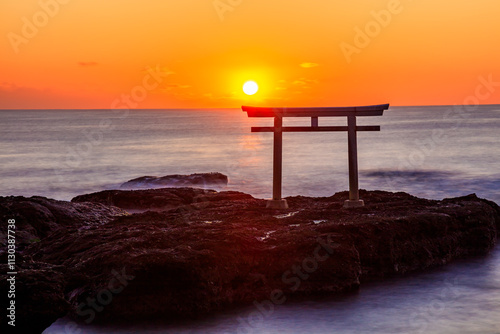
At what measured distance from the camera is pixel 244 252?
9.52 meters

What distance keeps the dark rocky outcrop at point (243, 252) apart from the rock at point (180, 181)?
491 inches

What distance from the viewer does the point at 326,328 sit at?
28.7 feet

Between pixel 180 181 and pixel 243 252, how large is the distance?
53.7ft

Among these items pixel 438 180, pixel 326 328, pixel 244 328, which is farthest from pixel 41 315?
pixel 438 180

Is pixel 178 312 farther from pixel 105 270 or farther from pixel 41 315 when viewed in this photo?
pixel 41 315

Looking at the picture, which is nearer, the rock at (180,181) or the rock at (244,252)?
the rock at (244,252)

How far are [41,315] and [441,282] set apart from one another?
20.5 ft

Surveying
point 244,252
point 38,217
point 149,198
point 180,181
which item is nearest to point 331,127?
point 244,252

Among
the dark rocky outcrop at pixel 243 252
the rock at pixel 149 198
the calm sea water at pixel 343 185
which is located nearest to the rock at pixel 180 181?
the calm sea water at pixel 343 185

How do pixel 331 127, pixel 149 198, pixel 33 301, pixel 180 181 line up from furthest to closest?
pixel 180 181 → pixel 149 198 → pixel 331 127 → pixel 33 301

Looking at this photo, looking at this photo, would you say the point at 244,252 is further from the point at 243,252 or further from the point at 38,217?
the point at 38,217

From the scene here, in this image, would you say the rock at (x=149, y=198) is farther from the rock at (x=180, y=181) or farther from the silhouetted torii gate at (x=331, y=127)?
the rock at (x=180, y=181)

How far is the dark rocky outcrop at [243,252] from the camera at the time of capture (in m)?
8.84

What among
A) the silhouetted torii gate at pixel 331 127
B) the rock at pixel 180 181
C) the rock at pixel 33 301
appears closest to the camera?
the rock at pixel 33 301
